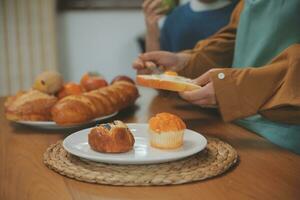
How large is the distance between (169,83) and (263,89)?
0.73 feet

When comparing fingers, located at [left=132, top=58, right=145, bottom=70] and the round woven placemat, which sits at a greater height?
fingers, located at [left=132, top=58, right=145, bottom=70]

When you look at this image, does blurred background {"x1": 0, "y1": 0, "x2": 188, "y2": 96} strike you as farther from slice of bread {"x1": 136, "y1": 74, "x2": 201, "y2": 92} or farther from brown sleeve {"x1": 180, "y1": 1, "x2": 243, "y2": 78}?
slice of bread {"x1": 136, "y1": 74, "x2": 201, "y2": 92}

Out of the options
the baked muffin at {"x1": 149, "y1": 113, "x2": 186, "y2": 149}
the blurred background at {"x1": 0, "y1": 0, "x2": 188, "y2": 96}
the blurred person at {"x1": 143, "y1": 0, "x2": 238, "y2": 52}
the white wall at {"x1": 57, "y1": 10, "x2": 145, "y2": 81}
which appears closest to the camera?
the baked muffin at {"x1": 149, "y1": 113, "x2": 186, "y2": 149}

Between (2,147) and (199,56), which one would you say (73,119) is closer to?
(2,147)

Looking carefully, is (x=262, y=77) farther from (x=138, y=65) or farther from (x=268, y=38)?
(x=138, y=65)

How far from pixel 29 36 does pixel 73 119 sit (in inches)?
69.6

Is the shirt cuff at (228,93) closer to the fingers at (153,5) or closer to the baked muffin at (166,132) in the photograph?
the baked muffin at (166,132)

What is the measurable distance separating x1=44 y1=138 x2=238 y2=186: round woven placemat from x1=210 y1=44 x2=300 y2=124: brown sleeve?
10 centimetres

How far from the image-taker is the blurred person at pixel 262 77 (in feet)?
2.78

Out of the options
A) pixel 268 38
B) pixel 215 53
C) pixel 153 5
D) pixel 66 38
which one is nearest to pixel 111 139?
pixel 268 38

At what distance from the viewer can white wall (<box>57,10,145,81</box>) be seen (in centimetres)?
273

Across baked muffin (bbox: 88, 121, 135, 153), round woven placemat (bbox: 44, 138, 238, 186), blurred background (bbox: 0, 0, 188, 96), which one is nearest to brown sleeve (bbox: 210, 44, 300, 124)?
round woven placemat (bbox: 44, 138, 238, 186)

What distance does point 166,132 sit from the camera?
767mm

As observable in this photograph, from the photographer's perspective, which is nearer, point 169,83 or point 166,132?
point 166,132
